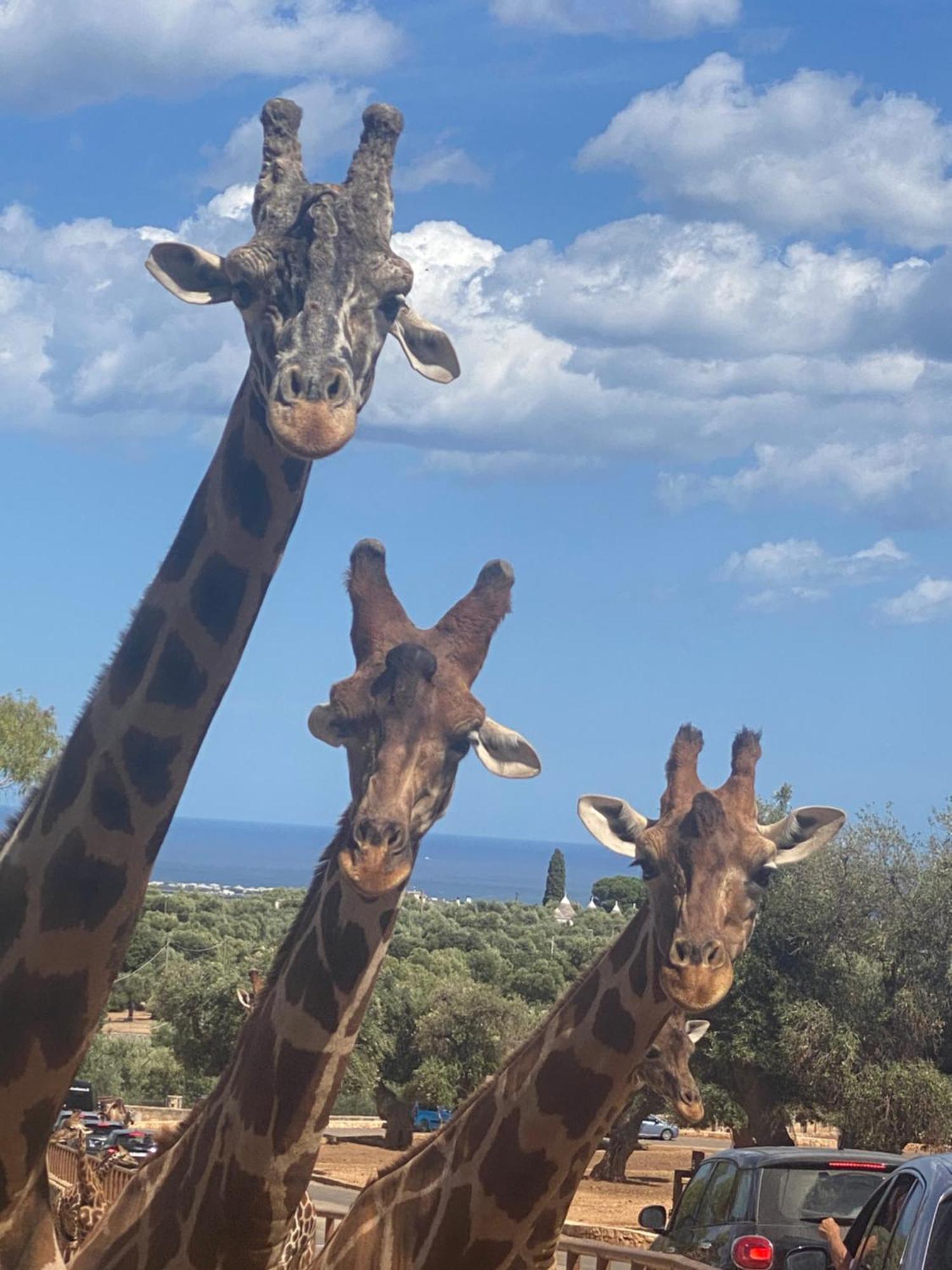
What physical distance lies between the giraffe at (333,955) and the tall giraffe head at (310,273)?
1.00m

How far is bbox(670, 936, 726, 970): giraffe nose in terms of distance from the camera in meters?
6.31

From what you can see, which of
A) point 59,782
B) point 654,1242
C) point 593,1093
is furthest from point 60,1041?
point 654,1242

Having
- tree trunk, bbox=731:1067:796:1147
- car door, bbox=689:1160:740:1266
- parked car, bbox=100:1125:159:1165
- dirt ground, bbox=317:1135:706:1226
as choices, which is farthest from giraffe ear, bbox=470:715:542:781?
tree trunk, bbox=731:1067:796:1147

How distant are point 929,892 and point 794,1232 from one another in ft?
60.9

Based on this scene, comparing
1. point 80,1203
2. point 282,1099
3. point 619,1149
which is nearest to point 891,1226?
point 282,1099

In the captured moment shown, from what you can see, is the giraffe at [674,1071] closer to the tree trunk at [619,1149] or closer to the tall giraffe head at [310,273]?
the tall giraffe head at [310,273]

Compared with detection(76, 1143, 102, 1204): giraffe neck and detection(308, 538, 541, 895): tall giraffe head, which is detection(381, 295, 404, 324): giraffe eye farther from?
detection(76, 1143, 102, 1204): giraffe neck

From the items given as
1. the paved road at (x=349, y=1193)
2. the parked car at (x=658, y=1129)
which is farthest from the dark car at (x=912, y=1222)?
the parked car at (x=658, y=1129)

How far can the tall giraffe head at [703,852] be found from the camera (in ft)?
20.8

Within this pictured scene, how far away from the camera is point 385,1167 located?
7.41m

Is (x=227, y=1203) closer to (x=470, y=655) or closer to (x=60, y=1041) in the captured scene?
(x=60, y=1041)

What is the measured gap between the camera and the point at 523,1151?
267 inches

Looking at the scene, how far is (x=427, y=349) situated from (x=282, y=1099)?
2424 millimetres

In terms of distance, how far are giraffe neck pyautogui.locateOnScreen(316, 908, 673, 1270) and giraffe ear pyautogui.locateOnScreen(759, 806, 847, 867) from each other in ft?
2.23
